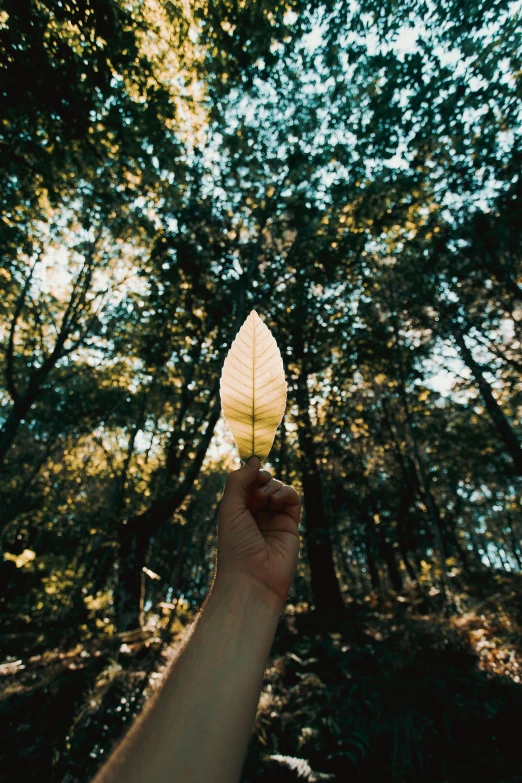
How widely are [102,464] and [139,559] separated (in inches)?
547

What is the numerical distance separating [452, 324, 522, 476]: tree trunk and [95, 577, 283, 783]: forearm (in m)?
12.4

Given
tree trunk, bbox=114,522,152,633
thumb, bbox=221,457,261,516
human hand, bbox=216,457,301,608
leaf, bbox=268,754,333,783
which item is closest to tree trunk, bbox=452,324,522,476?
leaf, bbox=268,754,333,783

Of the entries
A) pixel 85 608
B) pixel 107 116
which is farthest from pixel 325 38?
pixel 85 608

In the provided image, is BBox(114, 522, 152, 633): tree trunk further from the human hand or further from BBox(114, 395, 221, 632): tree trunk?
the human hand

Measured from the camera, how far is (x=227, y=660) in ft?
3.82

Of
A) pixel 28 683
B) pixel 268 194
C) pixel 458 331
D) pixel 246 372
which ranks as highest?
pixel 268 194

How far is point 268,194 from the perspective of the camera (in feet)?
29.0

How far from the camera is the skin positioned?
981 mm

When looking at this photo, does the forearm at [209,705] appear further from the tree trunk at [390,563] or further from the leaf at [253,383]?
the tree trunk at [390,563]

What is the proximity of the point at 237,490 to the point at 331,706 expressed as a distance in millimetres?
6345

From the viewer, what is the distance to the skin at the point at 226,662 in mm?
981

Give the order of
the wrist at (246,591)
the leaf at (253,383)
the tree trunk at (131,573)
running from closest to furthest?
the leaf at (253,383), the wrist at (246,591), the tree trunk at (131,573)

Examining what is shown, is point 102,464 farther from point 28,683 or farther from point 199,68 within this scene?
point 199,68

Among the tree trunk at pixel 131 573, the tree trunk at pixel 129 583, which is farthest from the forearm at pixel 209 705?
the tree trunk at pixel 129 583
